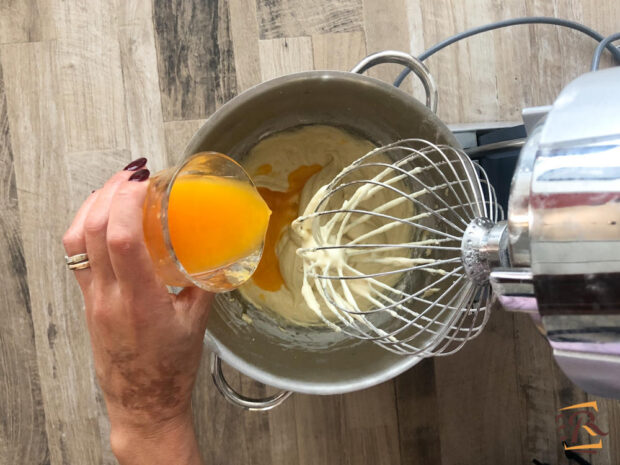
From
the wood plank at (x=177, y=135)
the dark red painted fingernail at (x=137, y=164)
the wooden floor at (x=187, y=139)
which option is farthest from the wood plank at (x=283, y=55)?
the dark red painted fingernail at (x=137, y=164)

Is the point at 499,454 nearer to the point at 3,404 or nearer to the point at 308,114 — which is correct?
the point at 308,114

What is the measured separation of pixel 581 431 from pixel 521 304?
0.48 meters

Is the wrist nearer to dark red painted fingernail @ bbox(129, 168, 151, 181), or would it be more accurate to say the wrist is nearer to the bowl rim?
the bowl rim

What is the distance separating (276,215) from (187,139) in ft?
0.50

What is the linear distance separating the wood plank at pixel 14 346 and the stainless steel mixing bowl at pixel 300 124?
282 mm

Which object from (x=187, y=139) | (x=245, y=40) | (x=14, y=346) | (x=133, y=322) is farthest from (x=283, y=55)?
(x=14, y=346)

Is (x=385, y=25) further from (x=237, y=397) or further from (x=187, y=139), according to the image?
(x=237, y=397)

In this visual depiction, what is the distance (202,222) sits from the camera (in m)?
0.39

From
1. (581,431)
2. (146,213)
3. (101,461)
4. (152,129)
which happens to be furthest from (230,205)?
(581,431)

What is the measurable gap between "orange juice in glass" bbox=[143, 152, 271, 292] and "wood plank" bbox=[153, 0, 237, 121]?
243 mm

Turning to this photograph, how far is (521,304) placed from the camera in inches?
11.2

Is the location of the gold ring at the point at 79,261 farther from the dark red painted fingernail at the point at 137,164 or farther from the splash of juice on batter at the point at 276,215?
the splash of juice on batter at the point at 276,215

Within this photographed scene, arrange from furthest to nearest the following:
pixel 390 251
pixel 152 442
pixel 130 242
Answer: pixel 390 251, pixel 152 442, pixel 130 242

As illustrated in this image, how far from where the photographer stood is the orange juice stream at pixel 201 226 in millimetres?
382
